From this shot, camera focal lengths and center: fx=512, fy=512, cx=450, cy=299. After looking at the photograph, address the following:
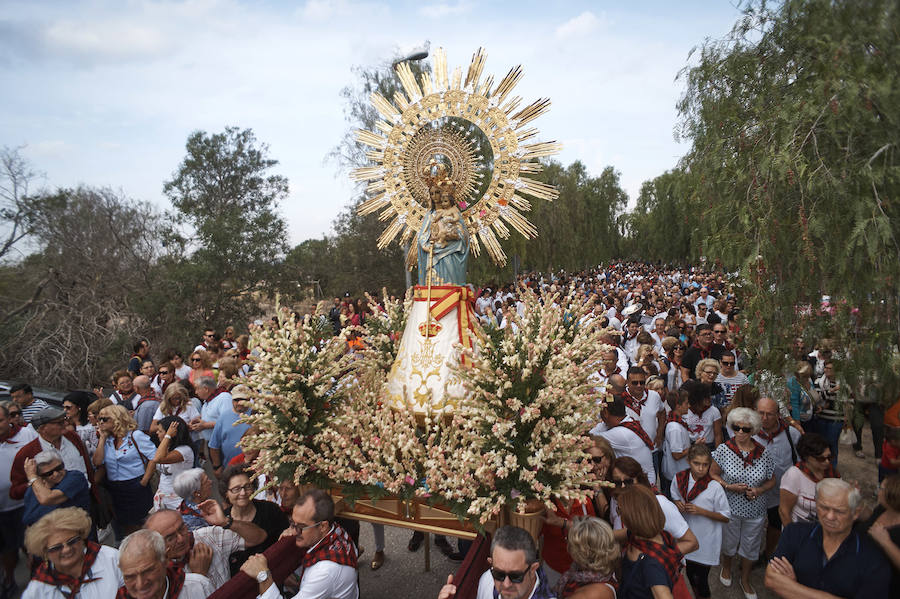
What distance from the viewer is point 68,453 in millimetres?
4602

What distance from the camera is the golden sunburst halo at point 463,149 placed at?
15.4 feet

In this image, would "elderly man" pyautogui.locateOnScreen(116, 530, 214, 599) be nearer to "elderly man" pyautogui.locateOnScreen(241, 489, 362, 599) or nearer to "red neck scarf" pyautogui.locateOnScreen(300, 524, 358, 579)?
"elderly man" pyautogui.locateOnScreen(241, 489, 362, 599)

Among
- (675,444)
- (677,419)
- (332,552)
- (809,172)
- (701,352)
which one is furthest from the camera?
(701,352)

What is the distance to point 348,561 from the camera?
3049 millimetres

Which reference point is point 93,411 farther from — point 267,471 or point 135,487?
point 267,471

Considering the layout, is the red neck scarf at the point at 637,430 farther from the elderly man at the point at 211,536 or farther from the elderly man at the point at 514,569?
the elderly man at the point at 211,536

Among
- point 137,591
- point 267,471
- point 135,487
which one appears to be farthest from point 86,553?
point 135,487

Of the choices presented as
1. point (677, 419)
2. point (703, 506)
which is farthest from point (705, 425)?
point (703, 506)

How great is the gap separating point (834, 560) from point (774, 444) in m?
2.04

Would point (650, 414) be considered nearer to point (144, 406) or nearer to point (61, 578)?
point (61, 578)

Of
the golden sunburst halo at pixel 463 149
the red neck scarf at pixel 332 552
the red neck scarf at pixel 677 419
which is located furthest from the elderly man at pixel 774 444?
the red neck scarf at pixel 332 552

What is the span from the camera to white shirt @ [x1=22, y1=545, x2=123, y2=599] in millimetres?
2771

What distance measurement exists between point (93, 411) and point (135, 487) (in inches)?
37.2

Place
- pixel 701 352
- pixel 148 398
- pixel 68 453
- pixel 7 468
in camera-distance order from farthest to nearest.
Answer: pixel 701 352 < pixel 148 398 < pixel 68 453 < pixel 7 468
